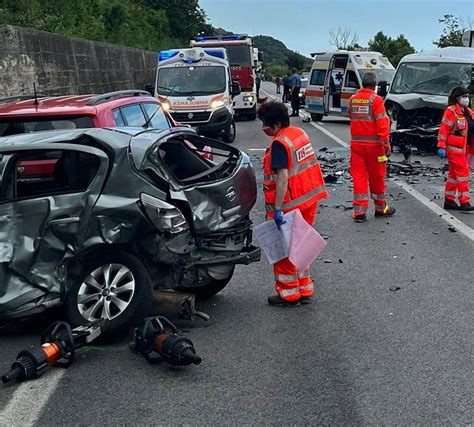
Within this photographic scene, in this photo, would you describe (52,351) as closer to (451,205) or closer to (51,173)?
(51,173)

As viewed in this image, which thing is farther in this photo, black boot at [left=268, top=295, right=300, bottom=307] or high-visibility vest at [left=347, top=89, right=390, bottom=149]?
high-visibility vest at [left=347, top=89, right=390, bottom=149]

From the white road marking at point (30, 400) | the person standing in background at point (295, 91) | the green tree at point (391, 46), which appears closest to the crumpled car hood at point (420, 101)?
the person standing in background at point (295, 91)

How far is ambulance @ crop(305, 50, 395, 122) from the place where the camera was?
2419 cm

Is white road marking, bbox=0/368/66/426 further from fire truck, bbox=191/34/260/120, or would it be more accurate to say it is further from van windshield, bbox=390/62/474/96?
fire truck, bbox=191/34/260/120

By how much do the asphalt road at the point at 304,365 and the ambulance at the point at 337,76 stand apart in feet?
56.4

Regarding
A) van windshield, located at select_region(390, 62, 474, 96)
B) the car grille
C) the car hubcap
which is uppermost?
van windshield, located at select_region(390, 62, 474, 96)

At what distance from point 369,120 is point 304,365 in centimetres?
529

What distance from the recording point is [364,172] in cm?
987

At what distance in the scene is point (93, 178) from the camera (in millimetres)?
5512

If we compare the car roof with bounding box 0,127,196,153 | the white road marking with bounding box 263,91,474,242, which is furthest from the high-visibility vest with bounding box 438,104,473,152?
the car roof with bounding box 0,127,196,153

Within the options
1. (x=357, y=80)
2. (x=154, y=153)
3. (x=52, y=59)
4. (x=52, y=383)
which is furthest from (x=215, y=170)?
(x=357, y=80)

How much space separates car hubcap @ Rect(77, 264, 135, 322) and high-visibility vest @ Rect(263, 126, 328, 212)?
1474 millimetres

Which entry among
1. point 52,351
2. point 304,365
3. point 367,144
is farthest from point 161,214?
point 367,144

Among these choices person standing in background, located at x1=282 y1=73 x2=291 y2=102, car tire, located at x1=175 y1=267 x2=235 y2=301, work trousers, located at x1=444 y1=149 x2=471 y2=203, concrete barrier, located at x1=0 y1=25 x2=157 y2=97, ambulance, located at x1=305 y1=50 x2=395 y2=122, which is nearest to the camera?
car tire, located at x1=175 y1=267 x2=235 y2=301
